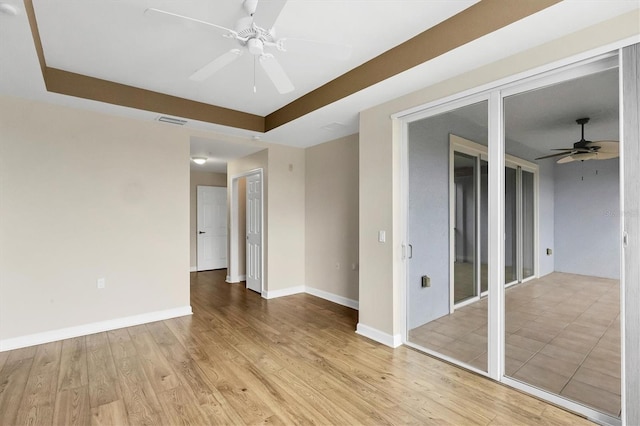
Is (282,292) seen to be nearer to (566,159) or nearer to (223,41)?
(223,41)

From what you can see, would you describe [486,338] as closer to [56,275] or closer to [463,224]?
[463,224]

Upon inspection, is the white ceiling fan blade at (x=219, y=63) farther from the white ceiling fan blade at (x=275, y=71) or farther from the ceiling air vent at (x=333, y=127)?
the ceiling air vent at (x=333, y=127)

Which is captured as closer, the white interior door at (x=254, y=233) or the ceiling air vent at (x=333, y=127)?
the ceiling air vent at (x=333, y=127)

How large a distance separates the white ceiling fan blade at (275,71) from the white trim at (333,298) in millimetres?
3295

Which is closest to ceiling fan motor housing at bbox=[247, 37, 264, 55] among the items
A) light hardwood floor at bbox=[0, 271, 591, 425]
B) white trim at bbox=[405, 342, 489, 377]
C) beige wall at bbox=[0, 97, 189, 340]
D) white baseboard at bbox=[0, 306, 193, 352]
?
light hardwood floor at bbox=[0, 271, 591, 425]

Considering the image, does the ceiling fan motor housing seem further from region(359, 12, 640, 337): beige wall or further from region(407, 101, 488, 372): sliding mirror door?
region(407, 101, 488, 372): sliding mirror door

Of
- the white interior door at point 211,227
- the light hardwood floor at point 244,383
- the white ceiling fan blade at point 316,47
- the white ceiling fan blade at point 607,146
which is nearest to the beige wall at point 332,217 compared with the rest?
the light hardwood floor at point 244,383

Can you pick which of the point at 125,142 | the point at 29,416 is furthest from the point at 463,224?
the point at 125,142

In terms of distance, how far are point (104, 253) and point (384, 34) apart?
12.7 ft

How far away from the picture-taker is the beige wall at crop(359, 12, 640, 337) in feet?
9.89

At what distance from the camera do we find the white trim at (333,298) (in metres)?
4.66

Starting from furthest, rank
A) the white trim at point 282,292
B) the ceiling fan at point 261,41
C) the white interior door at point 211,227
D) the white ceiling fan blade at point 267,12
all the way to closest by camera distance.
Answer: the white interior door at point 211,227, the white trim at point 282,292, the ceiling fan at point 261,41, the white ceiling fan blade at point 267,12

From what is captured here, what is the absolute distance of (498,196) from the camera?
2.54 meters

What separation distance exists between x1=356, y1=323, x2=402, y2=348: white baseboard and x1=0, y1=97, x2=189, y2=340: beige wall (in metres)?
2.49
